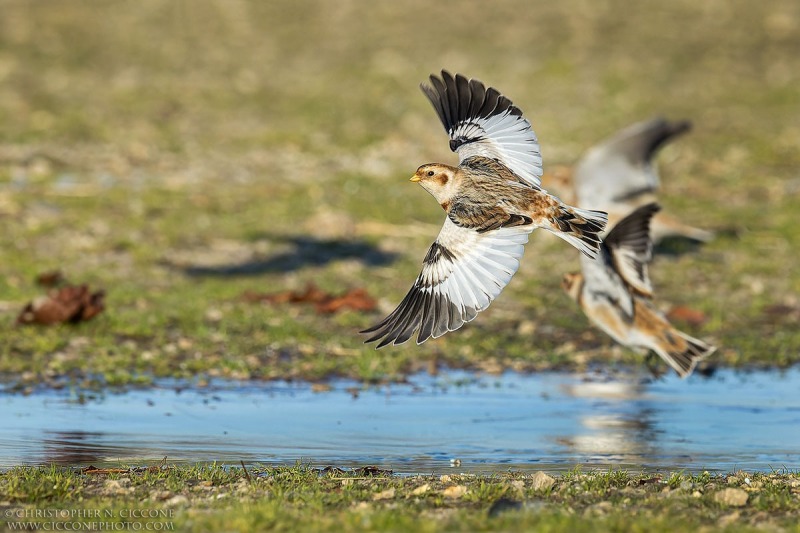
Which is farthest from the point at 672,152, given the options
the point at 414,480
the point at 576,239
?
the point at 414,480

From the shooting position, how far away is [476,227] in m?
7.49

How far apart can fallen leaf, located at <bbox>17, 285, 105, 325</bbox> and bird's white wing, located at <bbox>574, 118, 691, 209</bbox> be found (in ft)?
15.7

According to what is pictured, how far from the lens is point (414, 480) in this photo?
20.6 ft

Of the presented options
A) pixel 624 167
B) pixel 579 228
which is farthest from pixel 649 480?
pixel 624 167

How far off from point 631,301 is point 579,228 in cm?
233

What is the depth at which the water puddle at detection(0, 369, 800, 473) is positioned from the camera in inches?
285

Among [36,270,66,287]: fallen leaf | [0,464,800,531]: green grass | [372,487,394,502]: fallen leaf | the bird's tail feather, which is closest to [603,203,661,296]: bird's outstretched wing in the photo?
the bird's tail feather

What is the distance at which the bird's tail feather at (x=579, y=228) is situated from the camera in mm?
7406

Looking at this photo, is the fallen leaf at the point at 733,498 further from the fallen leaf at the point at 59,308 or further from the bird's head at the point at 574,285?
the fallen leaf at the point at 59,308

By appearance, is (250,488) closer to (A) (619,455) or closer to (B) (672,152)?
(A) (619,455)

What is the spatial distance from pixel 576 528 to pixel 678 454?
252cm

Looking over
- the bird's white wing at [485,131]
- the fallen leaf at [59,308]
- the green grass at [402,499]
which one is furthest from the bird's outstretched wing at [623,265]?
the fallen leaf at [59,308]

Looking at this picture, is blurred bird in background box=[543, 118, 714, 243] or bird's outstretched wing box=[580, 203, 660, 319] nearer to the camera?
bird's outstretched wing box=[580, 203, 660, 319]

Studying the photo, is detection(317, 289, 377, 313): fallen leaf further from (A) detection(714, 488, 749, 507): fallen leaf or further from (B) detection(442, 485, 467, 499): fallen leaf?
(A) detection(714, 488, 749, 507): fallen leaf
